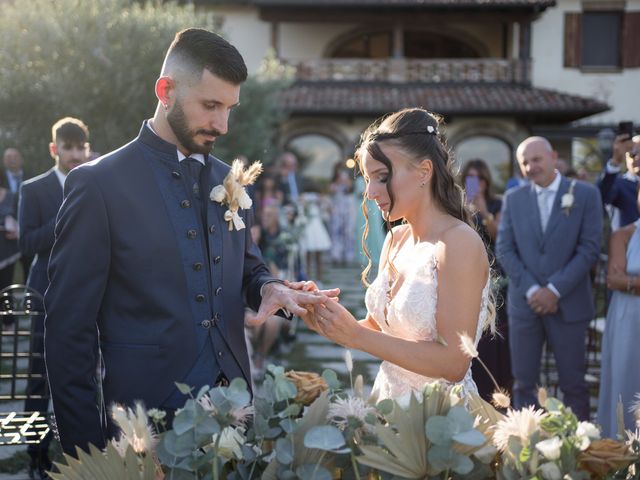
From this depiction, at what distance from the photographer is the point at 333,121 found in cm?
2647

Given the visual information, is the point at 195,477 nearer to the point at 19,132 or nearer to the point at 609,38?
the point at 19,132

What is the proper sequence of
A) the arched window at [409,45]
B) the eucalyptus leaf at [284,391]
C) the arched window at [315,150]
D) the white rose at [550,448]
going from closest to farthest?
1. the white rose at [550,448]
2. the eucalyptus leaf at [284,391]
3. the arched window at [315,150]
4. the arched window at [409,45]

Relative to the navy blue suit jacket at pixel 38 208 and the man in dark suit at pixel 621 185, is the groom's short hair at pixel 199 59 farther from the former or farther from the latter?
the man in dark suit at pixel 621 185

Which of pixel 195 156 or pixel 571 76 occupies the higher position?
pixel 571 76

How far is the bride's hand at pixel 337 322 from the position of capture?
2.58m

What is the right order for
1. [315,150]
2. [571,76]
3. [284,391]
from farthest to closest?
[571,76], [315,150], [284,391]

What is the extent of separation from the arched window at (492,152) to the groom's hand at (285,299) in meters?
24.0

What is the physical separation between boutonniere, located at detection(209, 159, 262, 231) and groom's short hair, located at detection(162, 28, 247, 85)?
0.33m

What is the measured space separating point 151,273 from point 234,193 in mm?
416

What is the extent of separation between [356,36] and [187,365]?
26.5 metres

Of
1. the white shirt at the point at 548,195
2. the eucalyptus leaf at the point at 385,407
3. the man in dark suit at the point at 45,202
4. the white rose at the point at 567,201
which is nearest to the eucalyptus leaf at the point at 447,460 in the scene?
the eucalyptus leaf at the point at 385,407

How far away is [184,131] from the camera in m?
2.75

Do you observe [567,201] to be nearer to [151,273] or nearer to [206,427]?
[151,273]

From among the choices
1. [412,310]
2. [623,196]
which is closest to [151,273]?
A: [412,310]
